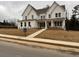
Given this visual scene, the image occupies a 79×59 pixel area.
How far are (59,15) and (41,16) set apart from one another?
7046 millimetres

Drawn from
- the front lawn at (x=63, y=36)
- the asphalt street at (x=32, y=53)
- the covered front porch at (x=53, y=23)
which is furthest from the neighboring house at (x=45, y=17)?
the asphalt street at (x=32, y=53)

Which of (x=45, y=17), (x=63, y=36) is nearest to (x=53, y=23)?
(x=45, y=17)

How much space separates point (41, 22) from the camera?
54.6 metres

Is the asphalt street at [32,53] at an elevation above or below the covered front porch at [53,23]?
below

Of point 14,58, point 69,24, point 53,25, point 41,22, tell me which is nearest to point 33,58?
point 14,58

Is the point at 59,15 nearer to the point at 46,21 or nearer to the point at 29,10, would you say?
the point at 46,21

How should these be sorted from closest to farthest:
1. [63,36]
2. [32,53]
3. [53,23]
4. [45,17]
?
[32,53], [63,36], [53,23], [45,17]

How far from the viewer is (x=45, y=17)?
54031mm

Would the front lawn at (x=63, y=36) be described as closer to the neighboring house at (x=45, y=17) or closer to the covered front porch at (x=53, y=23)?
the neighboring house at (x=45, y=17)

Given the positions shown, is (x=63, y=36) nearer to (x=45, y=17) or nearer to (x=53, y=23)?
(x=53, y=23)

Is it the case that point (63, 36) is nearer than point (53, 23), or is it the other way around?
point (63, 36)

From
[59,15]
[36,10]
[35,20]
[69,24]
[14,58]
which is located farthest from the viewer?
[36,10]

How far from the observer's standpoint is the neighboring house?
4938 centimetres

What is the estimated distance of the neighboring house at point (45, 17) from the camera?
4938 cm
